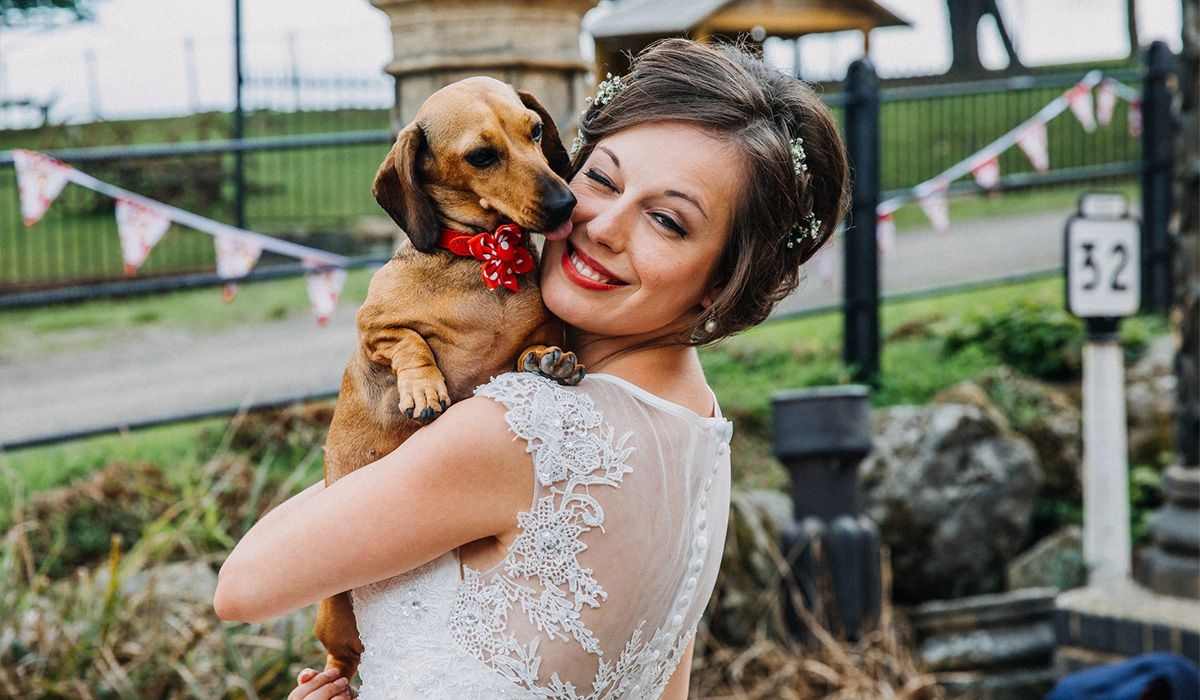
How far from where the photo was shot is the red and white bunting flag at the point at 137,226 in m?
4.78

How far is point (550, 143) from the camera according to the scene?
2.00 m

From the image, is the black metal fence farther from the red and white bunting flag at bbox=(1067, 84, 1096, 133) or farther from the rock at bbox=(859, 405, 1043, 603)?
the rock at bbox=(859, 405, 1043, 603)

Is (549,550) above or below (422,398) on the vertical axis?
below

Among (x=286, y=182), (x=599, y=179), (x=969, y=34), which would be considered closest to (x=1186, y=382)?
(x=599, y=179)

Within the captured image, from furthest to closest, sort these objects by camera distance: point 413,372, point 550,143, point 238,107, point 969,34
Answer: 1. point 969,34
2. point 238,107
3. point 550,143
4. point 413,372

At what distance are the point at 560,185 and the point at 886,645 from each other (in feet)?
10.1

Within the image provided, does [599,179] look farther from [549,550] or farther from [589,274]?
[549,550]

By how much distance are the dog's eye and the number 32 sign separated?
12.2 ft

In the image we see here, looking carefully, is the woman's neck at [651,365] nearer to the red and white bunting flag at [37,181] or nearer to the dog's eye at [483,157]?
the dog's eye at [483,157]

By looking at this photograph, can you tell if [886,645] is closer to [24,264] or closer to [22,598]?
[22,598]

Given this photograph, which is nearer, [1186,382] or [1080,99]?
[1186,382]

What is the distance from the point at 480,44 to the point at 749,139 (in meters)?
1.52

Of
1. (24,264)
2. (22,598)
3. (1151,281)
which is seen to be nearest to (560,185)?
(22,598)

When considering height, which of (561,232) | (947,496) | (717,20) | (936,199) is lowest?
(947,496)
